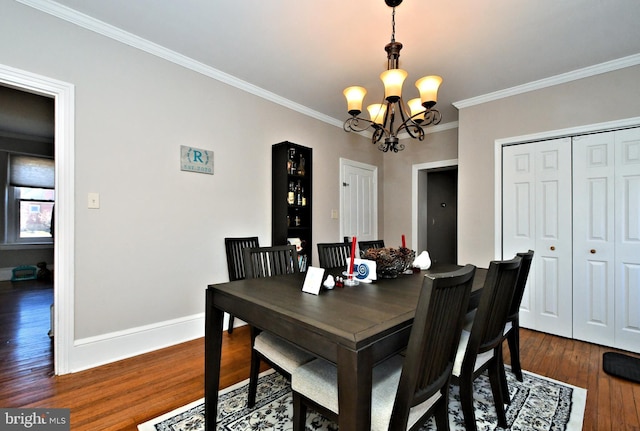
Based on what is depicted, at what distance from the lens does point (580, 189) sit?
286 cm

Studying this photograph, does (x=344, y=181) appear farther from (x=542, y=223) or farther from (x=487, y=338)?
(x=487, y=338)

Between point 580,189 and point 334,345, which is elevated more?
point 580,189

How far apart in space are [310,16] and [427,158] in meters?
2.99

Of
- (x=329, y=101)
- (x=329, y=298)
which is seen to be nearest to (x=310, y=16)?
(x=329, y=101)

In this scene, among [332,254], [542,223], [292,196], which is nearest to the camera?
[332,254]

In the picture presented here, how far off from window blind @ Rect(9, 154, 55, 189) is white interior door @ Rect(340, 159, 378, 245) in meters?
5.91

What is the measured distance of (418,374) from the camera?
1.02 metres

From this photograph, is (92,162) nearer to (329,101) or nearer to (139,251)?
(139,251)

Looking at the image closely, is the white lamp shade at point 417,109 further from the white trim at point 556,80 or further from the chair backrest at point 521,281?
the white trim at point 556,80

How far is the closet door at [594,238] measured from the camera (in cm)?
272

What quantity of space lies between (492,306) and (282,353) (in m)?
1.07

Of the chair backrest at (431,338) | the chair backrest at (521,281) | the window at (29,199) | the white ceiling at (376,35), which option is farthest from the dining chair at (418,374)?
the window at (29,199)

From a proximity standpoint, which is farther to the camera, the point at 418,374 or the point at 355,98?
the point at 355,98

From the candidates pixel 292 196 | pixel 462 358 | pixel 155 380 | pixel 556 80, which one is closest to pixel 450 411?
pixel 462 358
